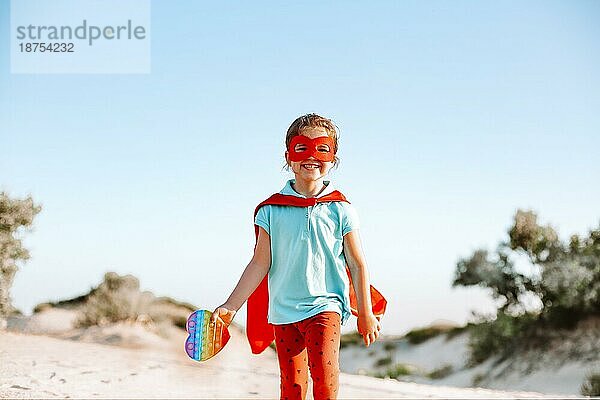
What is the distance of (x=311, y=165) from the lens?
3068 mm

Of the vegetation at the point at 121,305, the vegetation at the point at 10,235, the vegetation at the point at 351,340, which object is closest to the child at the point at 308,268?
the vegetation at the point at 10,235

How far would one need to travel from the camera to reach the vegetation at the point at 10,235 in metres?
7.25

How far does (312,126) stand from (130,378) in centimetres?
363

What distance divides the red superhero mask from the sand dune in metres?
3.00

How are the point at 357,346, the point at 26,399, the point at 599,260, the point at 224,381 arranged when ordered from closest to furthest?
the point at 26,399
the point at 224,381
the point at 599,260
the point at 357,346

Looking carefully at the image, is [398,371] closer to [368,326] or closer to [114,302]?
[114,302]

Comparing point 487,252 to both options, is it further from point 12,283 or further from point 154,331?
point 12,283

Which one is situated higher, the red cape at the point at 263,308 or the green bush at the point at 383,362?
the red cape at the point at 263,308

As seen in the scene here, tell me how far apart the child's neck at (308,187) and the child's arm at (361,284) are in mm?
211

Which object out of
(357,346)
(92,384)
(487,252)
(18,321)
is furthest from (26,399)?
(357,346)

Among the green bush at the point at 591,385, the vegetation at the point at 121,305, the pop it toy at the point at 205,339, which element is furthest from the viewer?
the vegetation at the point at 121,305

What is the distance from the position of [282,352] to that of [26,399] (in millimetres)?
2644

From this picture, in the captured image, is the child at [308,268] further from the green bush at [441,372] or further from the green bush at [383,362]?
the green bush at [383,362]

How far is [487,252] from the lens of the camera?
35.3 feet
